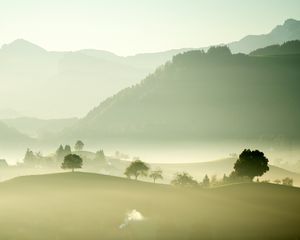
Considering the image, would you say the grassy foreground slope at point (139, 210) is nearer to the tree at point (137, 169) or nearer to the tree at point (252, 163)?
the tree at point (252, 163)

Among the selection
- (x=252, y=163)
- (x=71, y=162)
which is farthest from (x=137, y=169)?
(x=252, y=163)

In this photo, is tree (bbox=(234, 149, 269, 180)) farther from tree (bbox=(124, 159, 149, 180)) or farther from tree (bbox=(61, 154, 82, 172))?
tree (bbox=(61, 154, 82, 172))

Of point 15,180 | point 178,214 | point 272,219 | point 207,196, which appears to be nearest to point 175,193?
point 207,196

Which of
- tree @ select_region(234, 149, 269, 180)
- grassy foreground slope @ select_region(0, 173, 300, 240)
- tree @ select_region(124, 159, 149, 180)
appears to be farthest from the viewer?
tree @ select_region(124, 159, 149, 180)

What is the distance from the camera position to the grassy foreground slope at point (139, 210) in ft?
316

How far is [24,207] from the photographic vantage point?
114m

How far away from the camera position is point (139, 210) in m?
109

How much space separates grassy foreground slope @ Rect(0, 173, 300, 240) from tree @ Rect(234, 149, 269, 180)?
10.0 meters

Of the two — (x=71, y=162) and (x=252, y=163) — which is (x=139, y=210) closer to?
(x=252, y=163)

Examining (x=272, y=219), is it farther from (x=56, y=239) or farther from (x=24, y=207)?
(x=24, y=207)

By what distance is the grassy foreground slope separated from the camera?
96.2 m

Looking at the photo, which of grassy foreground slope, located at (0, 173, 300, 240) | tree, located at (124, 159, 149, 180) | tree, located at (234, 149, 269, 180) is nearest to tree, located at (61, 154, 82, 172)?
grassy foreground slope, located at (0, 173, 300, 240)

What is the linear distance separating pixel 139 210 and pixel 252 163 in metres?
49.5

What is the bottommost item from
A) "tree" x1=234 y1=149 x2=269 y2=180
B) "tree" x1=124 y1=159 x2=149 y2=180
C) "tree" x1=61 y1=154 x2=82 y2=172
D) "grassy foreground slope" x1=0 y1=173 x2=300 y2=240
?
"grassy foreground slope" x1=0 y1=173 x2=300 y2=240
